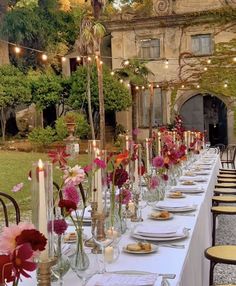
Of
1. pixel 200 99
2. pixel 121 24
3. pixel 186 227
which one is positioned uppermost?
pixel 121 24

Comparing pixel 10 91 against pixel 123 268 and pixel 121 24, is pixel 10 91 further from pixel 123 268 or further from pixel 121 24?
pixel 123 268

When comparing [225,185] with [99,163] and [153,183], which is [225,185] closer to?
[153,183]

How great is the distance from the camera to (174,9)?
18906 millimetres

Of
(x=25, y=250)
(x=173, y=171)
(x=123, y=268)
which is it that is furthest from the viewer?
(x=173, y=171)

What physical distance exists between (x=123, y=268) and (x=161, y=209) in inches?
48.7

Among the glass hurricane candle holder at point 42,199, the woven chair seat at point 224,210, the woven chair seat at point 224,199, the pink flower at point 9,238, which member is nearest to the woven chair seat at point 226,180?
the woven chair seat at point 224,199

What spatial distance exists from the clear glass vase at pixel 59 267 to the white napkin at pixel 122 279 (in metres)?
0.09

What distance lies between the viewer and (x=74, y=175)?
71.7 inches

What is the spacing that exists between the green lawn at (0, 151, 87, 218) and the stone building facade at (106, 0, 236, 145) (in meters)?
4.64

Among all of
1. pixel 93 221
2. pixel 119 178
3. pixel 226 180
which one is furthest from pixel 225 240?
pixel 93 221

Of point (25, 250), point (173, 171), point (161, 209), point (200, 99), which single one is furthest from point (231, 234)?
point (200, 99)

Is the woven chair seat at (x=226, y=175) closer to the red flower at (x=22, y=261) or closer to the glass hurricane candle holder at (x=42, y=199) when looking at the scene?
the glass hurricane candle holder at (x=42, y=199)

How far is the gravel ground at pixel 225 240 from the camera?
13.3 feet

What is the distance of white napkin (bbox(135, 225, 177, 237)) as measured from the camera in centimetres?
221
